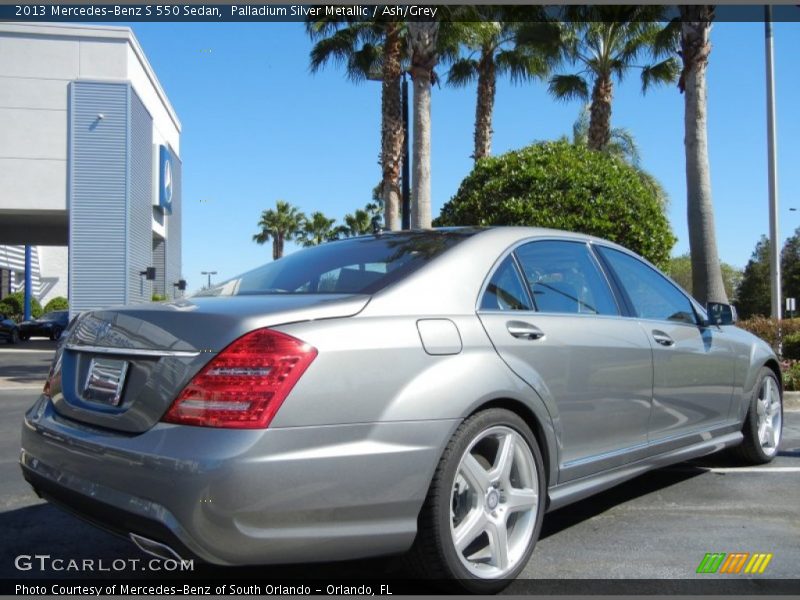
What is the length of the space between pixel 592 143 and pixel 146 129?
1841 centimetres

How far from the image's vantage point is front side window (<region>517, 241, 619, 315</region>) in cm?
358

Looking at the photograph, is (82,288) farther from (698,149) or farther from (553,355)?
(553,355)

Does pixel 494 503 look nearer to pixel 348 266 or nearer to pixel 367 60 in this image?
pixel 348 266

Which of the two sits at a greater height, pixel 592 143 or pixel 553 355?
pixel 592 143

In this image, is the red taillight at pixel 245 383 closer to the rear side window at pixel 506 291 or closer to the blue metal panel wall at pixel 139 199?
the rear side window at pixel 506 291

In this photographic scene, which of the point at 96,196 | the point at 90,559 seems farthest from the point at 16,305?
the point at 90,559

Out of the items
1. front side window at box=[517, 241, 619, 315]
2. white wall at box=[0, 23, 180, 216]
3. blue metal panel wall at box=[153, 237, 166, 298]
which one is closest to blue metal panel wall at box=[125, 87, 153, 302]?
white wall at box=[0, 23, 180, 216]

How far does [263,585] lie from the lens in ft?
10.00

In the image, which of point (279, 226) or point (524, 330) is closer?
point (524, 330)

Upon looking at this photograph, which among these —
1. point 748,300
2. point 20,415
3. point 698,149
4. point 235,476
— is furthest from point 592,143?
point 748,300

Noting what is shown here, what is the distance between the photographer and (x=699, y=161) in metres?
12.3

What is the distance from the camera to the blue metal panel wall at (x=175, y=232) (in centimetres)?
3653

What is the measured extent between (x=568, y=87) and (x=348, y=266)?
19205 mm

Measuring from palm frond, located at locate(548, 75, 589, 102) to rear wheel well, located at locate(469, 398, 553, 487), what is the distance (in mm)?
19417
